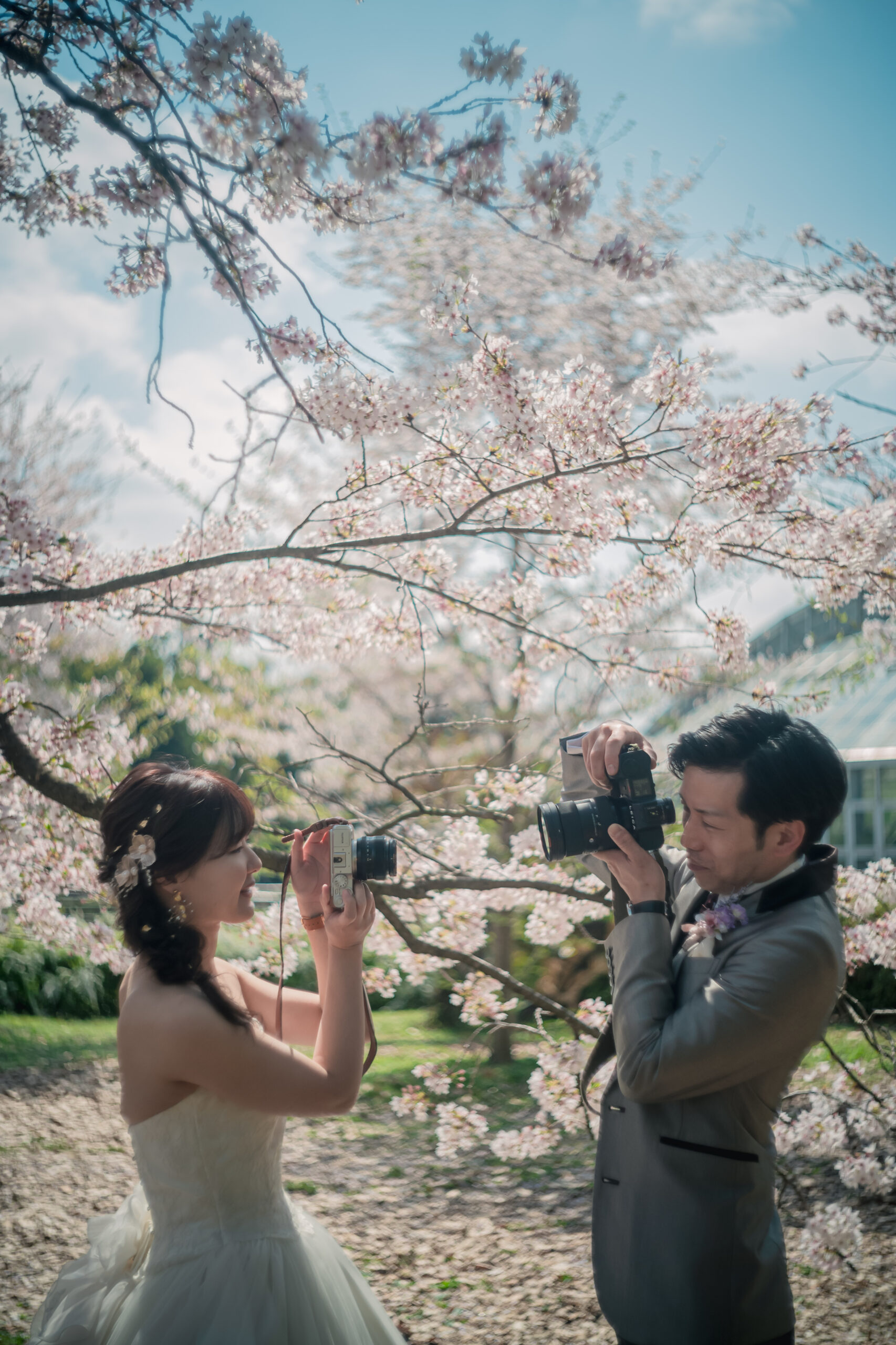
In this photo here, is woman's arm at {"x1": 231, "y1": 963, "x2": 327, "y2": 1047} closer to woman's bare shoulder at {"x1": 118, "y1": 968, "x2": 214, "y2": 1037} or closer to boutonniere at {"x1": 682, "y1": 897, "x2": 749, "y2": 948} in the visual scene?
woman's bare shoulder at {"x1": 118, "y1": 968, "x2": 214, "y2": 1037}

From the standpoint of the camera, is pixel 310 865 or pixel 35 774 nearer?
pixel 310 865

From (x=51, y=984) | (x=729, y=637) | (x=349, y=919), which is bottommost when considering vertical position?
(x=51, y=984)

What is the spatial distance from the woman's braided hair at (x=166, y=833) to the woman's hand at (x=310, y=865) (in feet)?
0.42

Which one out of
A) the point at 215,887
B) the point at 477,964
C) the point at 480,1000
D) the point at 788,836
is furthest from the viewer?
the point at 480,1000

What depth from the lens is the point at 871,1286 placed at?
3.39 meters

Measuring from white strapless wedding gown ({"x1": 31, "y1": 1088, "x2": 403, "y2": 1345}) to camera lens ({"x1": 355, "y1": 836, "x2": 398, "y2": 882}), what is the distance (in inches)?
16.8

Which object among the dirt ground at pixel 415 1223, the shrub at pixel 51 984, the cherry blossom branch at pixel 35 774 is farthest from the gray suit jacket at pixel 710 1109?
the shrub at pixel 51 984

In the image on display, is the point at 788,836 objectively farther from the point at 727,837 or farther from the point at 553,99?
the point at 553,99

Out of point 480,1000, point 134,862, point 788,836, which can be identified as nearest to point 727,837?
point 788,836

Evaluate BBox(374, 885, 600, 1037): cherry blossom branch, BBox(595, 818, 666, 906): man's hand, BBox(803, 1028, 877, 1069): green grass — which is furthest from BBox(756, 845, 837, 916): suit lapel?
BBox(803, 1028, 877, 1069): green grass

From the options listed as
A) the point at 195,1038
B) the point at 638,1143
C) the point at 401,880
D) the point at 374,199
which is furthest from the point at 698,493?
the point at 195,1038

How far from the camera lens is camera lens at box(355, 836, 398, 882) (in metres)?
1.58

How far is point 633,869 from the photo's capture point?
151cm

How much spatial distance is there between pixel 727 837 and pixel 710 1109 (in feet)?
1.41
